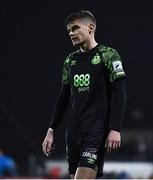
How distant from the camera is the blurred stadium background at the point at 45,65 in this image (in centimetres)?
1028

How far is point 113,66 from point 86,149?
494 mm

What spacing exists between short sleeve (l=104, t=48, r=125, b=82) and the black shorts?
1.10 feet

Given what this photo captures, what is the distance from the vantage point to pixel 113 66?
365cm

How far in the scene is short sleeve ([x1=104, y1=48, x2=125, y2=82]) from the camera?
11.9 feet

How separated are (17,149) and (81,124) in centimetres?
771

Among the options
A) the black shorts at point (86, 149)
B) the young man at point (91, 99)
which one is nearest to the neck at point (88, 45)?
the young man at point (91, 99)

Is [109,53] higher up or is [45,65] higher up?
[109,53]

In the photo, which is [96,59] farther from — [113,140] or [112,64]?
[113,140]

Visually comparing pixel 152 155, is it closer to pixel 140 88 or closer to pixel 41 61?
pixel 140 88

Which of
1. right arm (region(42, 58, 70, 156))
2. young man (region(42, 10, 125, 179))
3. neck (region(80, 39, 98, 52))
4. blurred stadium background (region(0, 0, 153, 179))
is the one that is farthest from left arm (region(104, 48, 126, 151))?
blurred stadium background (region(0, 0, 153, 179))

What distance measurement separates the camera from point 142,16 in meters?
10.5

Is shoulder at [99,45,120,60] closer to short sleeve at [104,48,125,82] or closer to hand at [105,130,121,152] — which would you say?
short sleeve at [104,48,125,82]

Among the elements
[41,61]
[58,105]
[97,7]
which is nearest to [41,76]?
[41,61]

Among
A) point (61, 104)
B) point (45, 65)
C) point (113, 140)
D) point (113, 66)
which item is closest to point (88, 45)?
point (113, 66)
